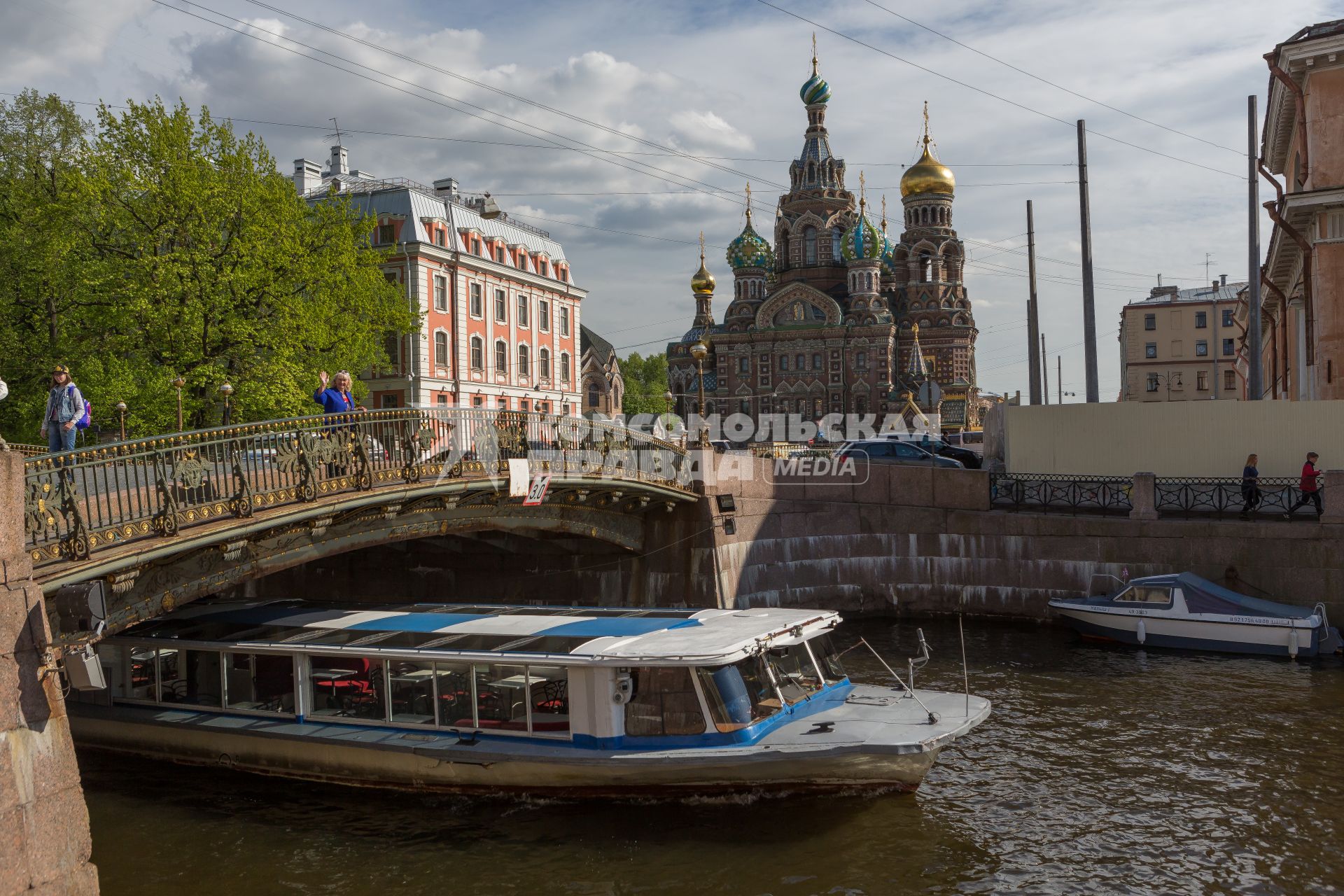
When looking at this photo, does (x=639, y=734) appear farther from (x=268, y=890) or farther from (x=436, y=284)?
(x=436, y=284)

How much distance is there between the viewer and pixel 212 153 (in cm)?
2755

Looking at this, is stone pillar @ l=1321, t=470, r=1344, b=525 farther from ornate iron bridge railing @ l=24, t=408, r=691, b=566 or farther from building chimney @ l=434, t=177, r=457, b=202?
building chimney @ l=434, t=177, r=457, b=202

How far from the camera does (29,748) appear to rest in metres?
9.01

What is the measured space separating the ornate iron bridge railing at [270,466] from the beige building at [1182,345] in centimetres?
7156

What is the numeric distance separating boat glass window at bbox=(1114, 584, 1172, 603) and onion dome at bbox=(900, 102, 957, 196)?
84.1m

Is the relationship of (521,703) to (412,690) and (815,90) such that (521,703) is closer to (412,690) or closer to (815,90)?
(412,690)

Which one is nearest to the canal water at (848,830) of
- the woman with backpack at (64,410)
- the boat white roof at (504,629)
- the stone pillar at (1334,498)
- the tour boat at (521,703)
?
the tour boat at (521,703)

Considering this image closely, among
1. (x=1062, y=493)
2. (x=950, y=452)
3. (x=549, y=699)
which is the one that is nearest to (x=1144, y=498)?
(x=1062, y=493)

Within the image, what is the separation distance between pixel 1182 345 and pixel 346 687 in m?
79.1

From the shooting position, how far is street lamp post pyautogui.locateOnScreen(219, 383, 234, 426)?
696 inches

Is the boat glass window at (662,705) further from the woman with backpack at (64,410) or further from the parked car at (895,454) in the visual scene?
the parked car at (895,454)

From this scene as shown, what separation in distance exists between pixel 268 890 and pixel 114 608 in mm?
3488

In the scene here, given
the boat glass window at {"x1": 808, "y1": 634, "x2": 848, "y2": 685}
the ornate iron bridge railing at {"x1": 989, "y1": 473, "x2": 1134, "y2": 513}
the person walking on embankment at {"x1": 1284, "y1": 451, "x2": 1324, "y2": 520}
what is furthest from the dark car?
the boat glass window at {"x1": 808, "y1": 634, "x2": 848, "y2": 685}

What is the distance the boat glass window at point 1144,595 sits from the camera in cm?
2148
